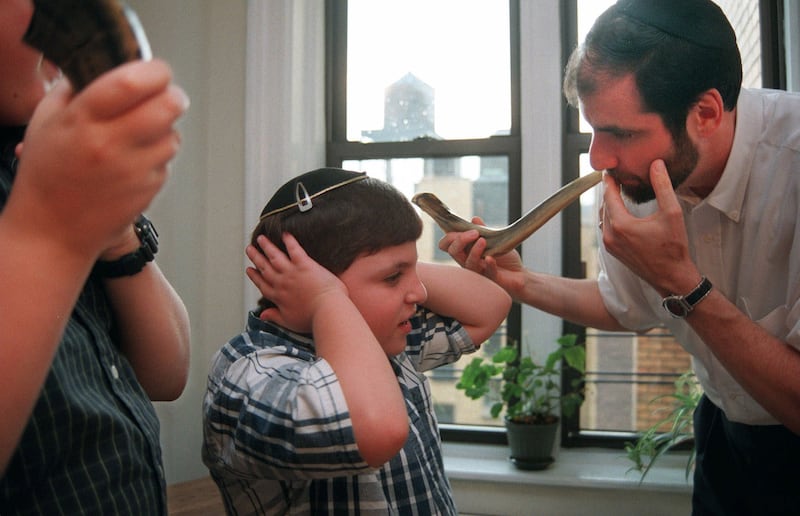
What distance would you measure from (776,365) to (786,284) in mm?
267

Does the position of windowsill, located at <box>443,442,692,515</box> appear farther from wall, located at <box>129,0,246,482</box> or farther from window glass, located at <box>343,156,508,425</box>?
wall, located at <box>129,0,246,482</box>

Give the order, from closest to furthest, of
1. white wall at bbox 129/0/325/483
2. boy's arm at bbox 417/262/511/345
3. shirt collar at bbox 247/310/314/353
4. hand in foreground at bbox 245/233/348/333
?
hand in foreground at bbox 245/233/348/333 → shirt collar at bbox 247/310/314/353 → boy's arm at bbox 417/262/511/345 → white wall at bbox 129/0/325/483

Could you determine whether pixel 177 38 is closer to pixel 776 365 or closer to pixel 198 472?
pixel 198 472

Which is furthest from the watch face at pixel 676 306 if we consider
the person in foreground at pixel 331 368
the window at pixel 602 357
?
the window at pixel 602 357

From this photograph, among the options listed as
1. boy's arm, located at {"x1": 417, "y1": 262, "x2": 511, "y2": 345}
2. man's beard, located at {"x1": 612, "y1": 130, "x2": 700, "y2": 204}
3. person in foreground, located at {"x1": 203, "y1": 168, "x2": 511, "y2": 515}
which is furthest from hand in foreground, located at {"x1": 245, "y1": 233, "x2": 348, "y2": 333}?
man's beard, located at {"x1": 612, "y1": 130, "x2": 700, "y2": 204}

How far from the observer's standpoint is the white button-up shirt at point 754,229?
149cm

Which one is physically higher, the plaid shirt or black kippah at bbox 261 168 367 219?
black kippah at bbox 261 168 367 219

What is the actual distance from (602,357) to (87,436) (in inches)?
102

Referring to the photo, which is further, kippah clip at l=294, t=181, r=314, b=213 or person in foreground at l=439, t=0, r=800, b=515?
person in foreground at l=439, t=0, r=800, b=515

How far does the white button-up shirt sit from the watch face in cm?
21

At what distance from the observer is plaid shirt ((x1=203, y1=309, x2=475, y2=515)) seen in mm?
814

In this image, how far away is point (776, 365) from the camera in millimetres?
1350

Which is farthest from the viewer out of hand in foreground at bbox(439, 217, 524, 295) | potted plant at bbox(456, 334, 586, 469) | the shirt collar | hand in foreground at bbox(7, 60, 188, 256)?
potted plant at bbox(456, 334, 586, 469)

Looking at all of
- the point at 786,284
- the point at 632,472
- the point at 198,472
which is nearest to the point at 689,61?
the point at 786,284
